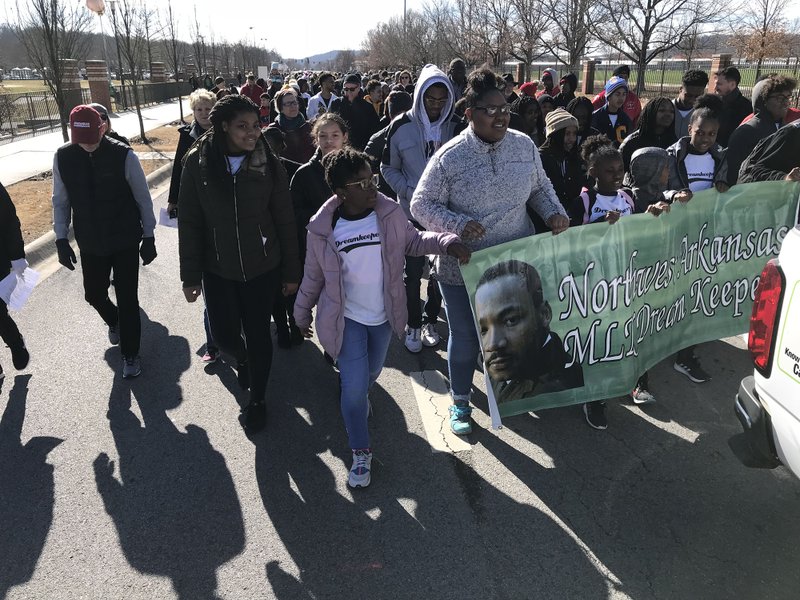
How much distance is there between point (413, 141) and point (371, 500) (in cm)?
278

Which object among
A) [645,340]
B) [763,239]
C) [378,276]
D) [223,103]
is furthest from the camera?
[763,239]

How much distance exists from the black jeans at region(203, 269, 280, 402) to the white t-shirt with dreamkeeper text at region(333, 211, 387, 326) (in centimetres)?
84

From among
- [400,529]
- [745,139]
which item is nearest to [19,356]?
[400,529]

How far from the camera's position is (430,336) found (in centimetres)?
503

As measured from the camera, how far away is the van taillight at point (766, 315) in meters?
2.50

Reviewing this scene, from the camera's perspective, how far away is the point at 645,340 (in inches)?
146

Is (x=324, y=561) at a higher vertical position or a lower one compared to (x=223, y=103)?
lower

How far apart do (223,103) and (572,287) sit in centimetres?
217

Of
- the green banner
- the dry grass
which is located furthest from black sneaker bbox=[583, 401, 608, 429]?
the dry grass

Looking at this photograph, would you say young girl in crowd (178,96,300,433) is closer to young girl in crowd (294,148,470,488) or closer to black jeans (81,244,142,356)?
young girl in crowd (294,148,470,488)

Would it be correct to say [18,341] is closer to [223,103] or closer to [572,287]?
[223,103]

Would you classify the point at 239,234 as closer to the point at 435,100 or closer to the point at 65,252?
the point at 65,252

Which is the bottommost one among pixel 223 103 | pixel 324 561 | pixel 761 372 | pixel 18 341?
pixel 324 561

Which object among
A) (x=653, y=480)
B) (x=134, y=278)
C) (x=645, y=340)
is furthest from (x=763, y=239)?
(x=134, y=278)
